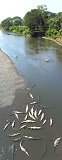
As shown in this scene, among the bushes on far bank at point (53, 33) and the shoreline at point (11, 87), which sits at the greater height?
the shoreline at point (11, 87)

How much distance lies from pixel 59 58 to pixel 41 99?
1916 centimetres

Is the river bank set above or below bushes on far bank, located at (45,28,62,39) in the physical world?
above

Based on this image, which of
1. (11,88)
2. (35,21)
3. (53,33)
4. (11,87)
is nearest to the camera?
(11,88)

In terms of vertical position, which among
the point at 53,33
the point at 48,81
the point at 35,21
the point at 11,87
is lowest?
the point at 53,33

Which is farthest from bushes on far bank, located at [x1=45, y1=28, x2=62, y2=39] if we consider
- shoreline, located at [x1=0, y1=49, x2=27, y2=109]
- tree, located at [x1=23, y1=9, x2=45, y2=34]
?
shoreline, located at [x1=0, y1=49, x2=27, y2=109]

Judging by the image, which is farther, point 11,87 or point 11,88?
point 11,87

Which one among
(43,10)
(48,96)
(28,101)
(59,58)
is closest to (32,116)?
(28,101)

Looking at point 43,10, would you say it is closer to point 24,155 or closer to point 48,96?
point 48,96

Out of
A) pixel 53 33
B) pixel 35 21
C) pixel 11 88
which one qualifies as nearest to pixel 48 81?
pixel 11 88

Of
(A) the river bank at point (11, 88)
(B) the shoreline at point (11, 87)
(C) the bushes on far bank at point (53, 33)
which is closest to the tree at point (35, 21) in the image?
(C) the bushes on far bank at point (53, 33)

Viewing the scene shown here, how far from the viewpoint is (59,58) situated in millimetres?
39281

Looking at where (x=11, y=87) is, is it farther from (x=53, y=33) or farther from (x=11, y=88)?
(x=53, y=33)

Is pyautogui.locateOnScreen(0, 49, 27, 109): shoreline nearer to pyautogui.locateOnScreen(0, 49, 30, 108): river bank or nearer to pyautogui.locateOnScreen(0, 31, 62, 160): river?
pyautogui.locateOnScreen(0, 49, 30, 108): river bank

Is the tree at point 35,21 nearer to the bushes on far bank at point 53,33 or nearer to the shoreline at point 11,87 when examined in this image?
the bushes on far bank at point 53,33
